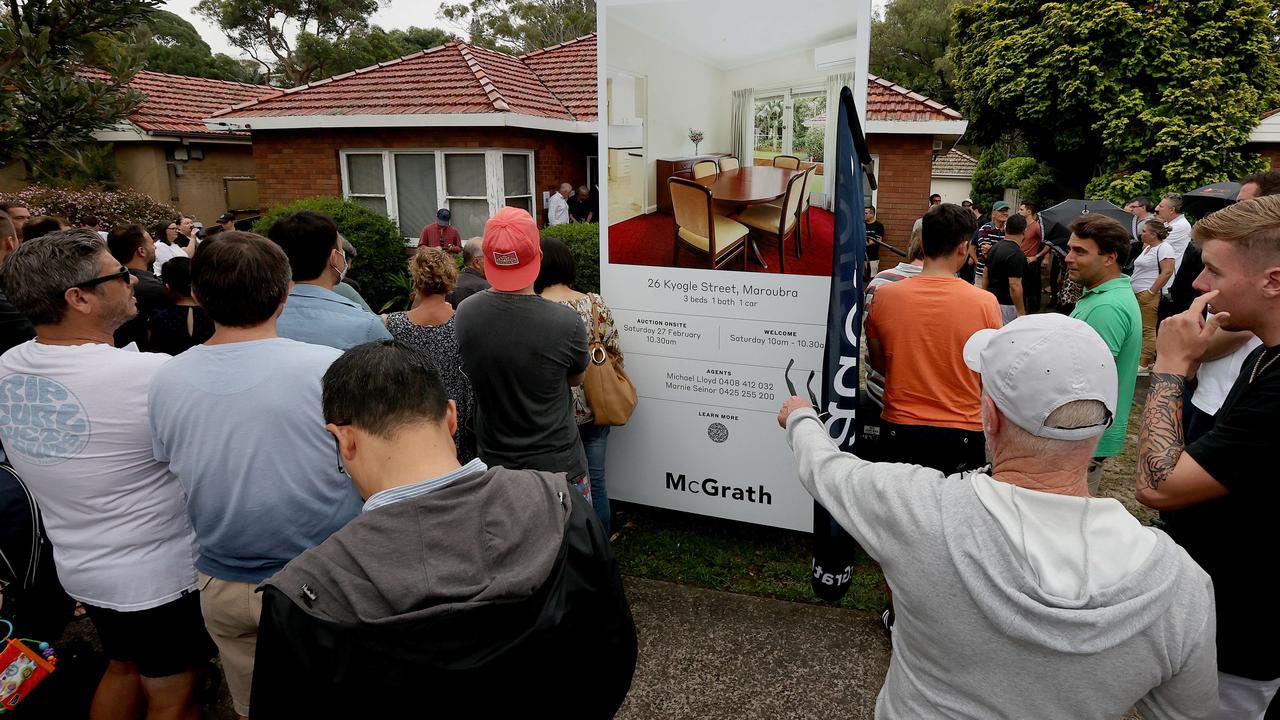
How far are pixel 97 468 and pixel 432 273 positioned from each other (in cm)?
164

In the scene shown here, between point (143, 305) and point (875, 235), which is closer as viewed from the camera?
point (143, 305)

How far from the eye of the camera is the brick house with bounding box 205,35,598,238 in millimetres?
11891

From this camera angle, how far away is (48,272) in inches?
85.7

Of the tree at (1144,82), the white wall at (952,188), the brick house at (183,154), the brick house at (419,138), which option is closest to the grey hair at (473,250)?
the brick house at (419,138)

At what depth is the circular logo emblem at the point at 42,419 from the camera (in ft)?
6.88

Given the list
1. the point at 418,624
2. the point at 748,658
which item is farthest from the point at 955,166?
the point at 418,624

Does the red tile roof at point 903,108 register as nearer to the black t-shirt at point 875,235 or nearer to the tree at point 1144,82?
the black t-shirt at point 875,235

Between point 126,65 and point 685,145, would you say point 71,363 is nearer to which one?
point 685,145

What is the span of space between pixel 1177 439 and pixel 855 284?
4.26 feet

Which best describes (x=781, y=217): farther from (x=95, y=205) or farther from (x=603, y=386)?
(x=95, y=205)

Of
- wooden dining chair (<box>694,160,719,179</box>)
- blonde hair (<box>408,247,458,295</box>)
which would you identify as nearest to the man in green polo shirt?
wooden dining chair (<box>694,160,719,179</box>)

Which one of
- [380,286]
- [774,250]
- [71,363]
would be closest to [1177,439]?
[774,250]

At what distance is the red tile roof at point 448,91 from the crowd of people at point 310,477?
870 cm

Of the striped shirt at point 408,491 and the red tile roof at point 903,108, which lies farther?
the red tile roof at point 903,108
